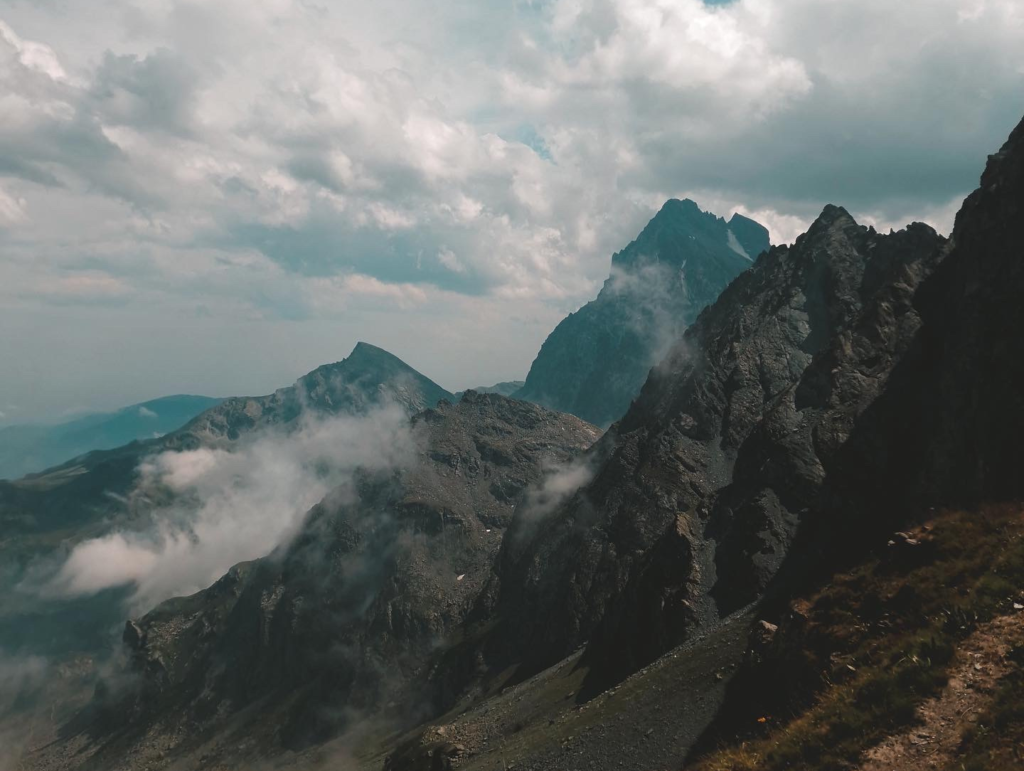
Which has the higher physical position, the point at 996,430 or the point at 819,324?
the point at 819,324

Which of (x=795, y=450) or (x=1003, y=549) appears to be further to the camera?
(x=795, y=450)

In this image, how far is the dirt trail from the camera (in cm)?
2028

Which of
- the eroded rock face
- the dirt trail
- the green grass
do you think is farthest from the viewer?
the eroded rock face

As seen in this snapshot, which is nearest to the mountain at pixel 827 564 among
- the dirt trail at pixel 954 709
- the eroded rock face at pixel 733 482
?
the dirt trail at pixel 954 709

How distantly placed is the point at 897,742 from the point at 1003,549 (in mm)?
10858

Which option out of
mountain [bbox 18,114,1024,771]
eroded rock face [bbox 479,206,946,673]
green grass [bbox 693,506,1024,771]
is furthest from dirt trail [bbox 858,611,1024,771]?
eroded rock face [bbox 479,206,946,673]

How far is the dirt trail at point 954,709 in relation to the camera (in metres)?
20.3

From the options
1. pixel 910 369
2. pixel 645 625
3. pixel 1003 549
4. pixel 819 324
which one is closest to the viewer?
pixel 1003 549

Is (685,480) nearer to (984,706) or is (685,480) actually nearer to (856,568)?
(856,568)

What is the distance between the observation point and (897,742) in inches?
829

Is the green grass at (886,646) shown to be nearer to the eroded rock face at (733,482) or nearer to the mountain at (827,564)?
the mountain at (827,564)

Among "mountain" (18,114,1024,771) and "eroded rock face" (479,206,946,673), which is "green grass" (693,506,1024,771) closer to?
"mountain" (18,114,1024,771)

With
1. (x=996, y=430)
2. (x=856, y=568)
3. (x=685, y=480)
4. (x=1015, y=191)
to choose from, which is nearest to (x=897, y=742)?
(x=856, y=568)

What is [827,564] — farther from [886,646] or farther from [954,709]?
[954,709]
